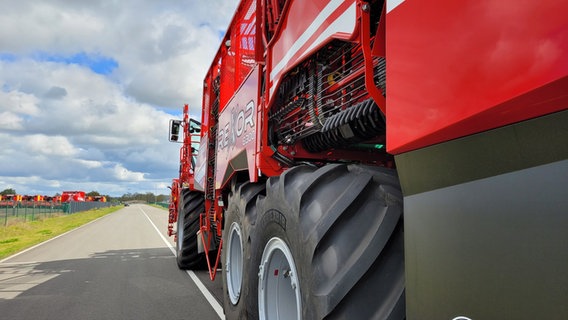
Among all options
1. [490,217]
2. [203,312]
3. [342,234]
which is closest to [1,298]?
[203,312]

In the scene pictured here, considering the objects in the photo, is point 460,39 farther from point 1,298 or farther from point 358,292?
point 1,298

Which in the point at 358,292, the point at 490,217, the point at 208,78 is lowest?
the point at 358,292

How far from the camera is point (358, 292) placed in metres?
1.95

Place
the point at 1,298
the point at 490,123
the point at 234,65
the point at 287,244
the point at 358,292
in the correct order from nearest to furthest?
the point at 490,123 < the point at 358,292 < the point at 287,244 < the point at 234,65 < the point at 1,298

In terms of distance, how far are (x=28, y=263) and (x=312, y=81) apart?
36.0 feet

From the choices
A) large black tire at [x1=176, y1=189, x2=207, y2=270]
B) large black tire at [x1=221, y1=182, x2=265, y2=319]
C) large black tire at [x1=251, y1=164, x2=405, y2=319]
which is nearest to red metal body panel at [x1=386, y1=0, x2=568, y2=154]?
large black tire at [x1=251, y1=164, x2=405, y2=319]

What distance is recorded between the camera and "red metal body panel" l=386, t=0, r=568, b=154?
107 centimetres

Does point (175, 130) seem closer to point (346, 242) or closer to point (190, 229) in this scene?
point (190, 229)

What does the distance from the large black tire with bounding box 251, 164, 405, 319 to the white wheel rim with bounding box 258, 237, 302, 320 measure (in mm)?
442

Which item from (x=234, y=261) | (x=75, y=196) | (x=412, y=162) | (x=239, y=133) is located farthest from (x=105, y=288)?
(x=75, y=196)

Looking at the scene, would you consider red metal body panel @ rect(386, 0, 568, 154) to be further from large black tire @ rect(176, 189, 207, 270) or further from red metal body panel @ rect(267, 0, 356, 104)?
large black tire @ rect(176, 189, 207, 270)

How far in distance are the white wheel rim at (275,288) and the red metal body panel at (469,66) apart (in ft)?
5.26

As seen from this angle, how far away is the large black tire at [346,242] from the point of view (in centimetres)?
195

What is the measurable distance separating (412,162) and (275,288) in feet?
6.13
